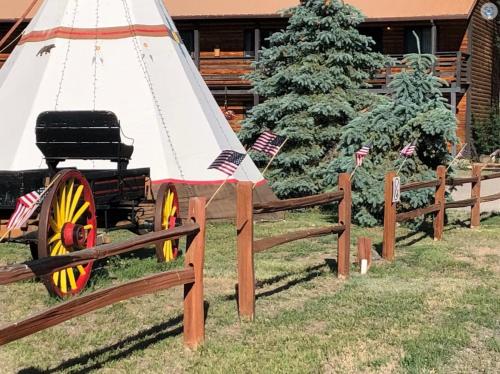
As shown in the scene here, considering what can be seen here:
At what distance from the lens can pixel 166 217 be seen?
25.7 feet

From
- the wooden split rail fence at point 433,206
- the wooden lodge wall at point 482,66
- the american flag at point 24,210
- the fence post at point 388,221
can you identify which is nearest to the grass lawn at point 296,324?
the fence post at point 388,221

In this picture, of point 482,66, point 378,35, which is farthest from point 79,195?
point 482,66

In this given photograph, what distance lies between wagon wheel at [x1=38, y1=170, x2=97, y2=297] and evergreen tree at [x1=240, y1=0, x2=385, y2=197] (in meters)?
7.25

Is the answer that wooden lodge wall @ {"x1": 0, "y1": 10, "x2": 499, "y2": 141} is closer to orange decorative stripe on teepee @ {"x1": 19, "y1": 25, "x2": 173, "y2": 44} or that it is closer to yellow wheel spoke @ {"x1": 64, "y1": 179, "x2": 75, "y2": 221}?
orange decorative stripe on teepee @ {"x1": 19, "y1": 25, "x2": 173, "y2": 44}

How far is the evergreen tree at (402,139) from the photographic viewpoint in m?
10.7

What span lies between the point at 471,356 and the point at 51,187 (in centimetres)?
355

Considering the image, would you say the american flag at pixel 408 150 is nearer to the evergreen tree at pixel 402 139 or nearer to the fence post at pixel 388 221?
the evergreen tree at pixel 402 139

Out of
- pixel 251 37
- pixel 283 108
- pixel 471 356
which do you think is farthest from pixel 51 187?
pixel 251 37

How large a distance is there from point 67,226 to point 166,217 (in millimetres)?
2112

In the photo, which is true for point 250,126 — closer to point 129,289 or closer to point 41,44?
point 41,44

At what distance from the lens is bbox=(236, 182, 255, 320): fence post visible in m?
5.21

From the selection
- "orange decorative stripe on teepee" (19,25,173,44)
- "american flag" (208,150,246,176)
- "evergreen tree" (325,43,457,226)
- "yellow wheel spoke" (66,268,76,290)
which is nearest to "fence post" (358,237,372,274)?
"american flag" (208,150,246,176)

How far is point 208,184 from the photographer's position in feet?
34.9

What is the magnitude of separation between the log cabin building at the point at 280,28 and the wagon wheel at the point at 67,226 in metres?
18.3
